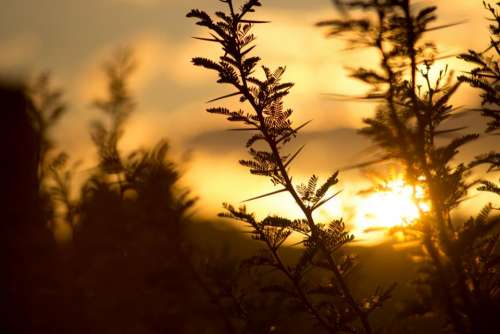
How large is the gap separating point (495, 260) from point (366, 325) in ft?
7.61

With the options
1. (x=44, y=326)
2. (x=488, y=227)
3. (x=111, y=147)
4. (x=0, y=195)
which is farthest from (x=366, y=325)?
(x=0, y=195)

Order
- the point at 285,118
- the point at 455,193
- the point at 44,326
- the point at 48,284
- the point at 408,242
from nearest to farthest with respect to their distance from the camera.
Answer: the point at 285,118 < the point at 455,193 < the point at 408,242 < the point at 48,284 < the point at 44,326

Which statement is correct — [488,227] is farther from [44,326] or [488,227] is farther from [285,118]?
[44,326]

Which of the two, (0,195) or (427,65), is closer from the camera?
(427,65)

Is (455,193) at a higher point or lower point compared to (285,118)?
lower

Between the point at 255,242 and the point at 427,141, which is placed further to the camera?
the point at 255,242

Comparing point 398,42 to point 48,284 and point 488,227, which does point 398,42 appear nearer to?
point 488,227

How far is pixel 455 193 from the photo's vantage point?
301 inches

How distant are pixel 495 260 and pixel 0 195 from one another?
24803 mm

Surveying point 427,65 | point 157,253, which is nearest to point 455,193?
point 427,65

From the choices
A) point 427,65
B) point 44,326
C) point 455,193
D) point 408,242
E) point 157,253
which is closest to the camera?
point 427,65

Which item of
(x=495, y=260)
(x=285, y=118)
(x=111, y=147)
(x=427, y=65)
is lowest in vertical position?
(x=495, y=260)

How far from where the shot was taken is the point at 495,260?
23.3 ft

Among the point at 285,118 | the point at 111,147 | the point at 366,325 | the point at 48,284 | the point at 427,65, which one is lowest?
the point at 366,325
